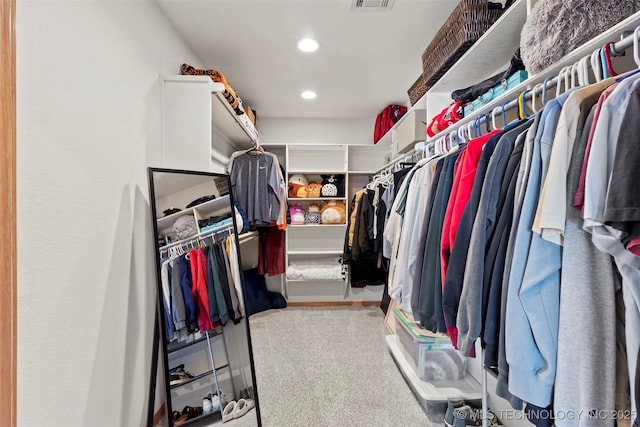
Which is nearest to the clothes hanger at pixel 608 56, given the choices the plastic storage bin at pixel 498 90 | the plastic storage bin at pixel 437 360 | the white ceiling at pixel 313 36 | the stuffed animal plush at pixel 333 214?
the plastic storage bin at pixel 498 90

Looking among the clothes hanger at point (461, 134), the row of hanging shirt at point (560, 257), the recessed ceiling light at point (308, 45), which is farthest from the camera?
the recessed ceiling light at point (308, 45)

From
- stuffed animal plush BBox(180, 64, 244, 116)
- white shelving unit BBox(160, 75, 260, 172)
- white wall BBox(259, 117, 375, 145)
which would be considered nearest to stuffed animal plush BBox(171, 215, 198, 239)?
white shelving unit BBox(160, 75, 260, 172)

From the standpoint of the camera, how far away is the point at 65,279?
99 cm

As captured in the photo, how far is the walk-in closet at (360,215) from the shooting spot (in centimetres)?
62

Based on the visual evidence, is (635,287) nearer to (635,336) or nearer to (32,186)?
(635,336)

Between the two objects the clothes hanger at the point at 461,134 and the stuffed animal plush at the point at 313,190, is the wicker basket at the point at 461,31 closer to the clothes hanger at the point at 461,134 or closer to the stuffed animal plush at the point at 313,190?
the clothes hanger at the point at 461,134

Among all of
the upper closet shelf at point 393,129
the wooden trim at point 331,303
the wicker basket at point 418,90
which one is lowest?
the wooden trim at point 331,303

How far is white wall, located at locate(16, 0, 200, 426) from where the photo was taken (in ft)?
2.86

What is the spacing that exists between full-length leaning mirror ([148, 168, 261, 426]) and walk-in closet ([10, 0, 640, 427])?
11 millimetres

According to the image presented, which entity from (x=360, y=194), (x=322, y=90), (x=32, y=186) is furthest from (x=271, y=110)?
(x=32, y=186)

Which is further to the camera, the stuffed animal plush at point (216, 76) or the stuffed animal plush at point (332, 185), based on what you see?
the stuffed animal plush at point (332, 185)

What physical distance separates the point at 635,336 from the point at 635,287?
0.09m

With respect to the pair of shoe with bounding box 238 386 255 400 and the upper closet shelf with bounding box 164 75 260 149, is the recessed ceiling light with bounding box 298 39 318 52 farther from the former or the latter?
the pair of shoe with bounding box 238 386 255 400

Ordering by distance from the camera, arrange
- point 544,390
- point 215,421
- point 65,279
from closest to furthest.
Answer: point 544,390 → point 65,279 → point 215,421
